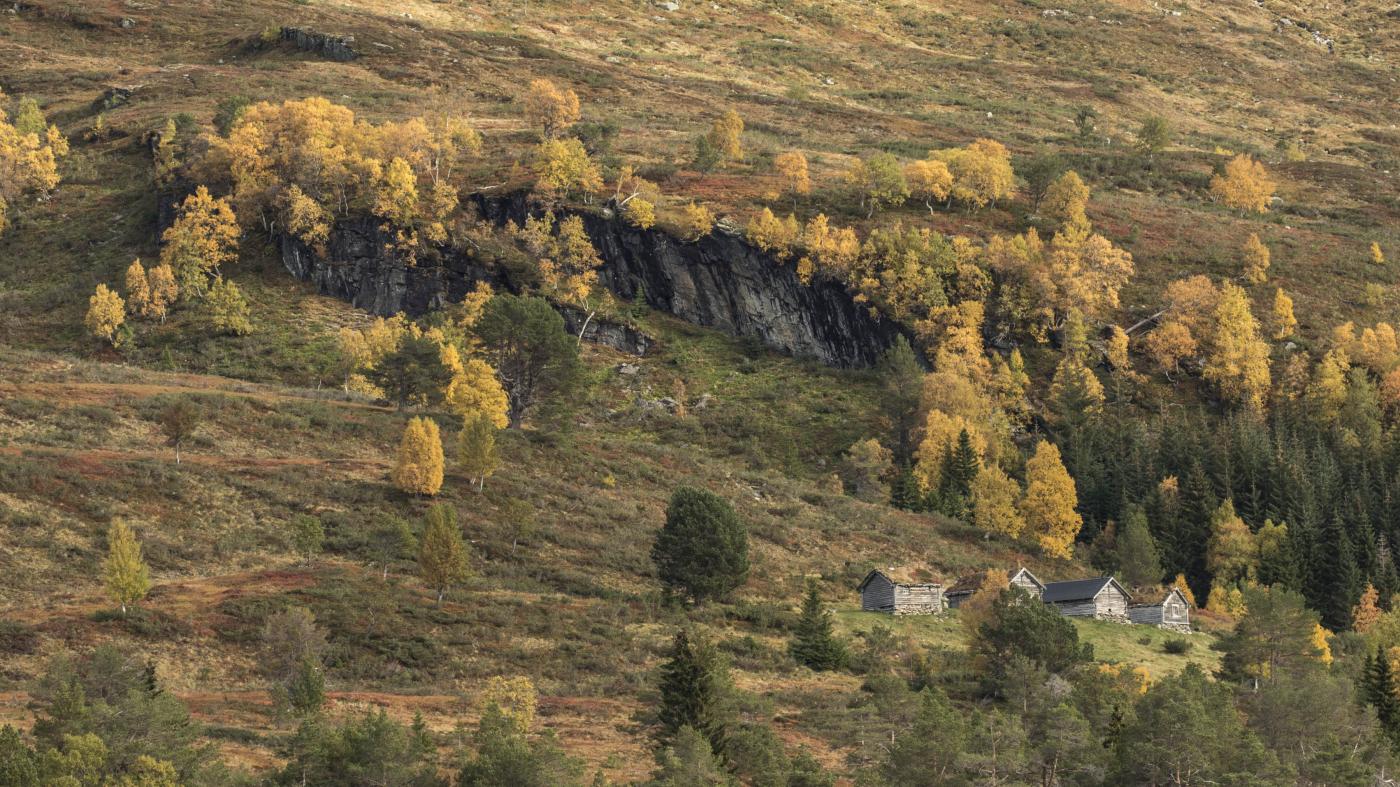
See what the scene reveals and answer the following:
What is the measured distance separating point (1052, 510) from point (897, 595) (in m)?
25.0

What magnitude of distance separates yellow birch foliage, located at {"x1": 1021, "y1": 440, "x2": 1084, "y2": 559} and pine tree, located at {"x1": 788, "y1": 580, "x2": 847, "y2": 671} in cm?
3597

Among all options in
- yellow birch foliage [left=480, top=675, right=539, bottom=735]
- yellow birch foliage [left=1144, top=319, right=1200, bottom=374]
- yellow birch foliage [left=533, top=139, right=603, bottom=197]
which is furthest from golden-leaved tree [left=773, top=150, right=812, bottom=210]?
yellow birch foliage [left=480, top=675, right=539, bottom=735]

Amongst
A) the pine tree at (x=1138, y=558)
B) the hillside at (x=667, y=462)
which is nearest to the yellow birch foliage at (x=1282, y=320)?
the hillside at (x=667, y=462)

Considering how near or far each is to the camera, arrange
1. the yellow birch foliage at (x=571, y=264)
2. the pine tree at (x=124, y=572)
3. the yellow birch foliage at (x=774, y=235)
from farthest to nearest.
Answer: the yellow birch foliage at (x=774, y=235)
the yellow birch foliage at (x=571, y=264)
the pine tree at (x=124, y=572)

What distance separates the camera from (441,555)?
81438 millimetres

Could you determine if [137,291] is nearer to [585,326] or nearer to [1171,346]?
[585,326]

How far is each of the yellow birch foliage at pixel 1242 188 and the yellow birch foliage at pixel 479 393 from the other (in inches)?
4083

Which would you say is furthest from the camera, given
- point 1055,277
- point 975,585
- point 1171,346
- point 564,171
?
point 564,171

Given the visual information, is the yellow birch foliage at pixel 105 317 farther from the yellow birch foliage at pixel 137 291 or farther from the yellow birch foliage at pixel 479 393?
the yellow birch foliage at pixel 479 393

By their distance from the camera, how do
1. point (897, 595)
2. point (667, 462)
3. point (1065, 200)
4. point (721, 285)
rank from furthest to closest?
point (1065, 200)
point (721, 285)
point (667, 462)
point (897, 595)

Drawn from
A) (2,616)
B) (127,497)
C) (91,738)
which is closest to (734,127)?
(127,497)

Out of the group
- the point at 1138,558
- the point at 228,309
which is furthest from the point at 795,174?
the point at 1138,558

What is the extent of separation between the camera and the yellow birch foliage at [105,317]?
128 meters

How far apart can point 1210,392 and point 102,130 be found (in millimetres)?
124138
